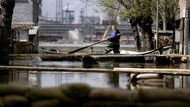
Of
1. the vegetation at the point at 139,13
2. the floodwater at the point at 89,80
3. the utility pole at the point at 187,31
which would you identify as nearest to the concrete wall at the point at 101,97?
the floodwater at the point at 89,80

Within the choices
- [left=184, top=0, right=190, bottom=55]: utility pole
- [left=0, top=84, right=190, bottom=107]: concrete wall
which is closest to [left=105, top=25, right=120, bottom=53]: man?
[left=184, top=0, right=190, bottom=55]: utility pole

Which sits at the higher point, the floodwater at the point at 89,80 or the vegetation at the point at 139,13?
the vegetation at the point at 139,13

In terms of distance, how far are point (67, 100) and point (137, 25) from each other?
37468 millimetres

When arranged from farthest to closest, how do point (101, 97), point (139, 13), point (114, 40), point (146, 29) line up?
1. point (146, 29)
2. point (139, 13)
3. point (114, 40)
4. point (101, 97)

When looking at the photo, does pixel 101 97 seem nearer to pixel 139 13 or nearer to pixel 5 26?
pixel 5 26

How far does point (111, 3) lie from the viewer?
41312mm

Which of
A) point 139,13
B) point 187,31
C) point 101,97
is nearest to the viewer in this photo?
point 101,97

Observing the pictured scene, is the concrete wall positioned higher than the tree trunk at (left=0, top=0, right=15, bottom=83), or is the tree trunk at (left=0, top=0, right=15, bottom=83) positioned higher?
the tree trunk at (left=0, top=0, right=15, bottom=83)

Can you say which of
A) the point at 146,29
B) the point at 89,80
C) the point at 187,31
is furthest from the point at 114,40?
the point at 89,80

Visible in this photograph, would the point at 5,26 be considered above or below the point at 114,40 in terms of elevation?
above

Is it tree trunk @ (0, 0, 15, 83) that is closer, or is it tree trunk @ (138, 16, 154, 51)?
tree trunk @ (0, 0, 15, 83)


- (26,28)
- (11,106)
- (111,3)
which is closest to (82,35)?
(26,28)

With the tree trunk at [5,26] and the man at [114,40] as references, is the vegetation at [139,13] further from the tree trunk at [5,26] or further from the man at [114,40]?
the tree trunk at [5,26]

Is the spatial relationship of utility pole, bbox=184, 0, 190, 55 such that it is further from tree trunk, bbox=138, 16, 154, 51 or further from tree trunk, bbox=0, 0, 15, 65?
tree trunk, bbox=0, 0, 15, 65
